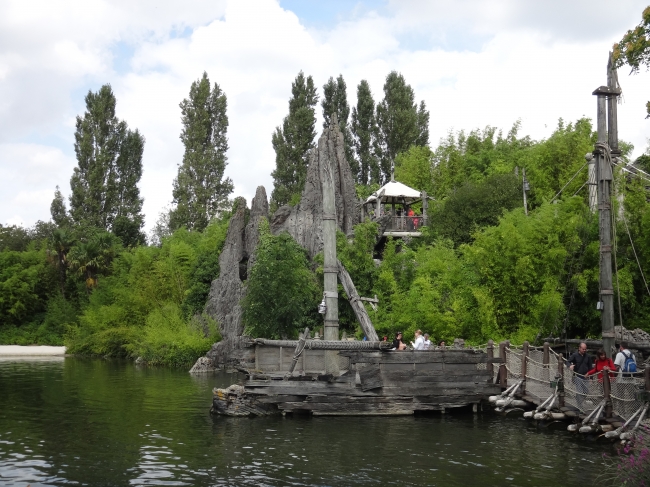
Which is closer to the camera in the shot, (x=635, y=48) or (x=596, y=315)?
(x=635, y=48)

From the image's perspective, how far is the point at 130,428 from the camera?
22.7 meters

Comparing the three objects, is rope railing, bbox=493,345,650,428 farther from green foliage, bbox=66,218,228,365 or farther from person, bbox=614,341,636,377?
green foliage, bbox=66,218,228,365

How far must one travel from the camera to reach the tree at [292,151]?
64.8 m

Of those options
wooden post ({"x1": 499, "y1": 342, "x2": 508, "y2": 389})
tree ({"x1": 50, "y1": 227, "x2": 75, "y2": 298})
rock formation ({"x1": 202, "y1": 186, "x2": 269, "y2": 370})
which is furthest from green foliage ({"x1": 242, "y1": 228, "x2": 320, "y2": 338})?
tree ({"x1": 50, "y1": 227, "x2": 75, "y2": 298})

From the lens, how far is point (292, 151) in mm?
65250

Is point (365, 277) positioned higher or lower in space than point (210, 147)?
lower

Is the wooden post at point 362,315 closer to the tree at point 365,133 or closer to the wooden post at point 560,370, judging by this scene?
the wooden post at point 560,370

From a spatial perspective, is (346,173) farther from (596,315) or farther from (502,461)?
(502,461)

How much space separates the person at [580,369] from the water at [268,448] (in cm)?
129

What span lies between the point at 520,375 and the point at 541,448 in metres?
5.38

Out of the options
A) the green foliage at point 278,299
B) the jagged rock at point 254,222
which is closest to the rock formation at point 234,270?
the jagged rock at point 254,222

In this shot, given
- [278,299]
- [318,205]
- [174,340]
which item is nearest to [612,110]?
[278,299]

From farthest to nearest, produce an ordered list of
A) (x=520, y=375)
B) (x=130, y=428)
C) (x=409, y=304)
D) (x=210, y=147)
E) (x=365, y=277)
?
(x=210, y=147) < (x=365, y=277) < (x=409, y=304) < (x=520, y=375) < (x=130, y=428)

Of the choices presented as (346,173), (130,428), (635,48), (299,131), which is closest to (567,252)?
(635,48)
